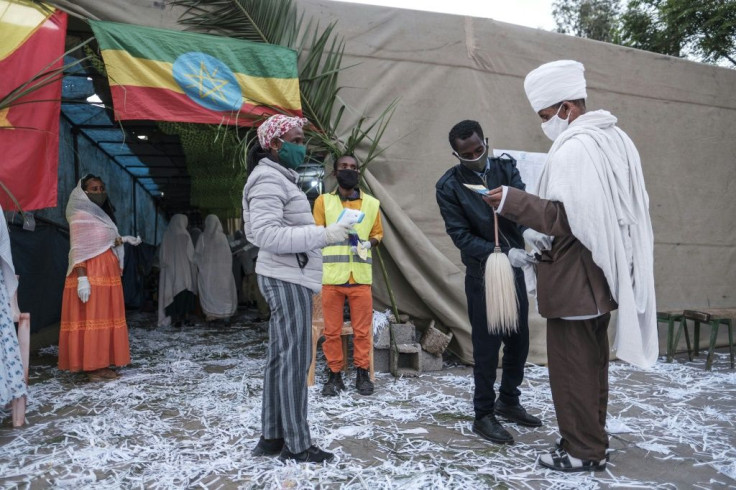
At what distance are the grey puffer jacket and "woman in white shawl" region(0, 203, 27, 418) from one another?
1796 millimetres

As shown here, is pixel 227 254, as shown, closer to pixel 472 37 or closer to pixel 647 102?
pixel 472 37

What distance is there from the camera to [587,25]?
20.6 metres

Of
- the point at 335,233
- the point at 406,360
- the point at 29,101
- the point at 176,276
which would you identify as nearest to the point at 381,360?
the point at 406,360

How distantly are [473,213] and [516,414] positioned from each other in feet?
4.45

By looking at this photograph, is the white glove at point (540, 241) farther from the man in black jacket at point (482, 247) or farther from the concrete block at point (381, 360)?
the concrete block at point (381, 360)

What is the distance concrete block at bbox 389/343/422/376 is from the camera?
4.57 m

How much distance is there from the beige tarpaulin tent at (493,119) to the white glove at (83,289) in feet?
7.33

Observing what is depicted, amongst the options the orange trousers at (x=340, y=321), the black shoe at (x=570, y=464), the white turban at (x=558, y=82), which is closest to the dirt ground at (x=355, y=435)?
the black shoe at (x=570, y=464)

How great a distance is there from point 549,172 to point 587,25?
2145 centimetres

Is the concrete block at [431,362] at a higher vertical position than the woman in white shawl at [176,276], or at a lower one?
lower

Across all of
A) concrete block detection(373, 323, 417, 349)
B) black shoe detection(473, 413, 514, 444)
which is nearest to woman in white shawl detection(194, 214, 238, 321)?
concrete block detection(373, 323, 417, 349)

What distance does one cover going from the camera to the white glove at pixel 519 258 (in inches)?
112

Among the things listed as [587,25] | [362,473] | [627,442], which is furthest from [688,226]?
[587,25]

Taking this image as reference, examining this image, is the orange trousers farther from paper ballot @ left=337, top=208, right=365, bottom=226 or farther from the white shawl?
the white shawl
